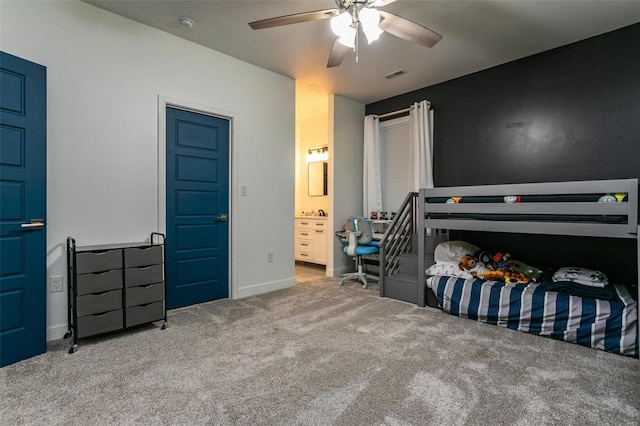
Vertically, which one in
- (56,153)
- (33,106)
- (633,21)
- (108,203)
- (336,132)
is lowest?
(108,203)

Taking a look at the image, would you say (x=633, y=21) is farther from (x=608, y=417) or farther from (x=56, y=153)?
(x=56, y=153)

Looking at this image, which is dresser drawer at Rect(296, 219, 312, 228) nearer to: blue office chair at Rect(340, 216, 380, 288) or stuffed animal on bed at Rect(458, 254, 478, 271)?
blue office chair at Rect(340, 216, 380, 288)

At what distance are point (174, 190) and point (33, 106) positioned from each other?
124 cm

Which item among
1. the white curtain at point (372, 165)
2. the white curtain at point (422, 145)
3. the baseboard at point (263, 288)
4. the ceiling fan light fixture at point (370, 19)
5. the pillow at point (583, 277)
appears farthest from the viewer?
the white curtain at point (372, 165)

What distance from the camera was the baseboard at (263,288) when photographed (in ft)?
12.0

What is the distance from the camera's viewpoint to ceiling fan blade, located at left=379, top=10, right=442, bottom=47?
2.17 meters

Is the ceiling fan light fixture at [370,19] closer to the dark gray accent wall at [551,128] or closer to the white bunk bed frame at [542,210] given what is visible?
the white bunk bed frame at [542,210]

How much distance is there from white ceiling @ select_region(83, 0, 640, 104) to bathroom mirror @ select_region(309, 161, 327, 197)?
1.97 m

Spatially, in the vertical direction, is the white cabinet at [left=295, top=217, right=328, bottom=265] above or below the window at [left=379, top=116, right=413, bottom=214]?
below

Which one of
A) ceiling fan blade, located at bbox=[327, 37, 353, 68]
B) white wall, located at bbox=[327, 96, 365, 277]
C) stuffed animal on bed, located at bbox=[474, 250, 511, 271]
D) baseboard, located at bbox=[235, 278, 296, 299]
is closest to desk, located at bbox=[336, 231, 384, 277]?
white wall, located at bbox=[327, 96, 365, 277]

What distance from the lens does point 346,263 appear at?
5020mm

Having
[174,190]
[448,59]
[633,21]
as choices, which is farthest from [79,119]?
[633,21]

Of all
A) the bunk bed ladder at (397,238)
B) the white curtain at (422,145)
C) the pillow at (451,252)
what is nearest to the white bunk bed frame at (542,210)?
the pillow at (451,252)

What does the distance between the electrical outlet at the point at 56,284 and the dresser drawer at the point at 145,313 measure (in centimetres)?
55
